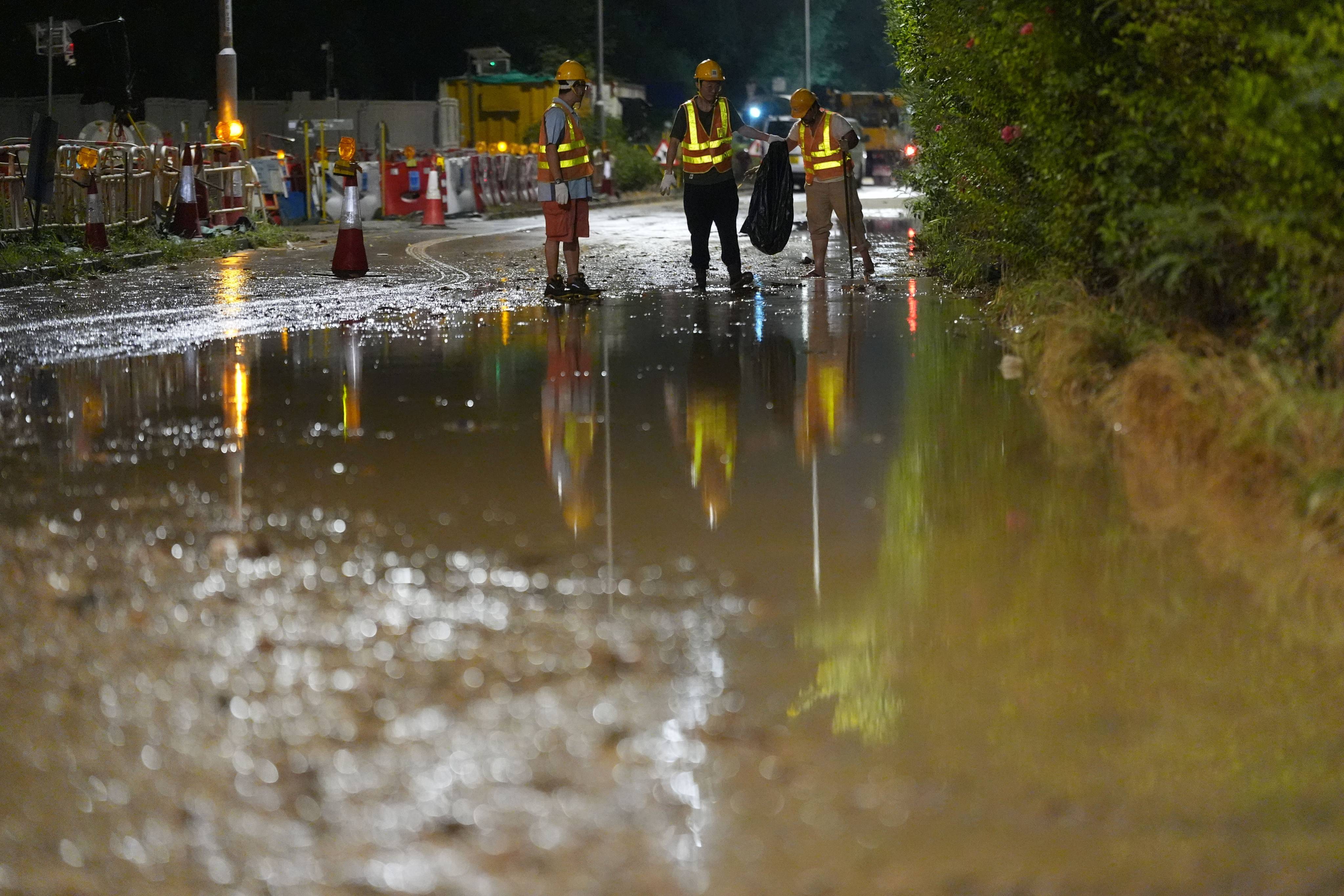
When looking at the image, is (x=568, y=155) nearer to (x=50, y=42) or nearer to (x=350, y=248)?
(x=350, y=248)

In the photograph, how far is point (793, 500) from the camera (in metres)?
6.86

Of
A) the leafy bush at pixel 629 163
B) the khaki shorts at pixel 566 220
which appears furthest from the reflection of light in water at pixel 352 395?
the leafy bush at pixel 629 163

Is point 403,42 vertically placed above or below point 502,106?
above

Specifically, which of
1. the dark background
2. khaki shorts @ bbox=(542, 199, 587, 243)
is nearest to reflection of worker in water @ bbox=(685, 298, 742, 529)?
khaki shorts @ bbox=(542, 199, 587, 243)

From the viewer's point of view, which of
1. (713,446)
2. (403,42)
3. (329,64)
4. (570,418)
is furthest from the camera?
(403,42)

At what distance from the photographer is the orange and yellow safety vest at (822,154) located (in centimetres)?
1627

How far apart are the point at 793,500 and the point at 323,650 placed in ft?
7.88

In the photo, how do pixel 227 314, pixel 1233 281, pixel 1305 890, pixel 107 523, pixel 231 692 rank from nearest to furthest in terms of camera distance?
pixel 1305 890 < pixel 231 692 < pixel 107 523 < pixel 1233 281 < pixel 227 314

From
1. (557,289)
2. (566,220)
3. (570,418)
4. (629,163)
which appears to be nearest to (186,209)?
(557,289)

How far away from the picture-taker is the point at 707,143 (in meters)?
15.6

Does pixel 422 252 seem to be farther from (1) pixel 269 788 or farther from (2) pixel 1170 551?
(1) pixel 269 788

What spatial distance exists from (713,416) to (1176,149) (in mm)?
2665

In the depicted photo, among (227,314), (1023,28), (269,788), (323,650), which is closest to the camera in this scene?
(269,788)

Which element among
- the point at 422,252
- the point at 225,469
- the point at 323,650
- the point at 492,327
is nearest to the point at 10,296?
the point at 492,327
